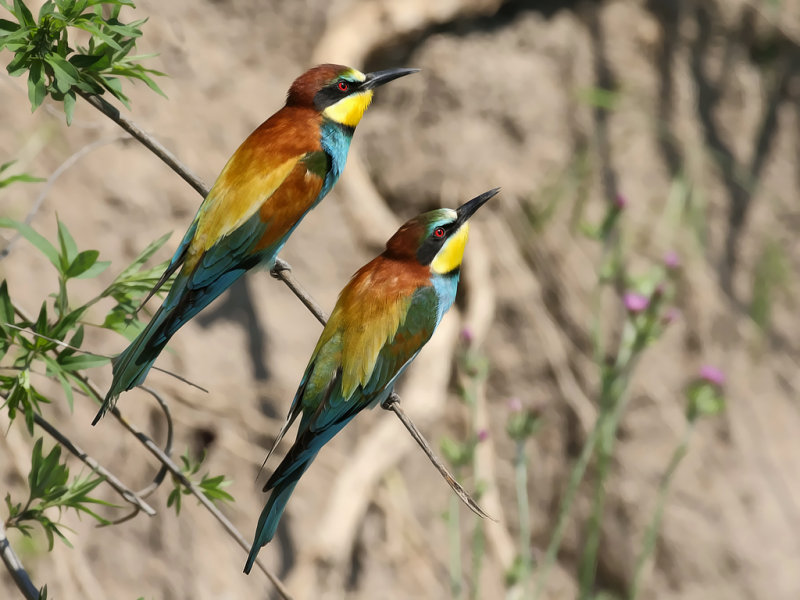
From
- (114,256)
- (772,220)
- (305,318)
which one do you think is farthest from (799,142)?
(114,256)

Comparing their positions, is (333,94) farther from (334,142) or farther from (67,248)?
(67,248)

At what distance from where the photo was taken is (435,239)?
140cm

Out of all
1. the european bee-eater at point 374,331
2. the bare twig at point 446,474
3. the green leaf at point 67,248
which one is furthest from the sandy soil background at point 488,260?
the bare twig at point 446,474

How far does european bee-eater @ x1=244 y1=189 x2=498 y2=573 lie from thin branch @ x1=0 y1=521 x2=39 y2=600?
260 millimetres

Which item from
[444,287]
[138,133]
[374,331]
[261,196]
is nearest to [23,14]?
[138,133]

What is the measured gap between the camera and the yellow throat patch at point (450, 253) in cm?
142

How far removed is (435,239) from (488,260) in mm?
1703

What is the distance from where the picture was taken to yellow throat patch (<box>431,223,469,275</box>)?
142 centimetres

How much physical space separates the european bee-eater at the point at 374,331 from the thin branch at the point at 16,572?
26 cm

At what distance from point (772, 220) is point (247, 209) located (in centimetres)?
286

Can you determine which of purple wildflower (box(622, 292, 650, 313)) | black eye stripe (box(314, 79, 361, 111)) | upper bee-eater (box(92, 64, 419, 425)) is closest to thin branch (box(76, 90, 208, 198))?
upper bee-eater (box(92, 64, 419, 425))

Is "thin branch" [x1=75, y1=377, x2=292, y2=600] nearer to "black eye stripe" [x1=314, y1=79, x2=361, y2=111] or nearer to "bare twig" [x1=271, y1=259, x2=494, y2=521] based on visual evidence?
"bare twig" [x1=271, y1=259, x2=494, y2=521]

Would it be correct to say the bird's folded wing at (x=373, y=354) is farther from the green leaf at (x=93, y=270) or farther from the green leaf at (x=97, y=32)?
the green leaf at (x=97, y=32)

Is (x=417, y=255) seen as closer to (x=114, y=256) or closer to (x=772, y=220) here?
(x=114, y=256)
